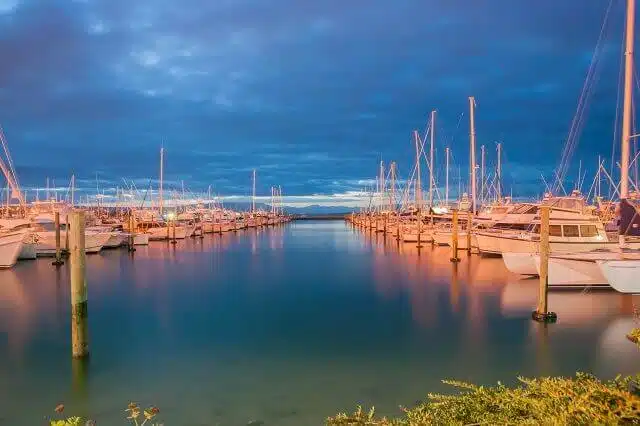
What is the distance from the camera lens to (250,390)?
43.9ft

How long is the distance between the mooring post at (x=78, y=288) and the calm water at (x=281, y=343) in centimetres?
63

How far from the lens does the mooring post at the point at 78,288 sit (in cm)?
1472

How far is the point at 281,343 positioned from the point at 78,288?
21.5ft

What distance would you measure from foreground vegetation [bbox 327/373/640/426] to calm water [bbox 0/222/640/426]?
4913 mm

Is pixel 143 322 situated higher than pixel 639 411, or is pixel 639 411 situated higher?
pixel 639 411

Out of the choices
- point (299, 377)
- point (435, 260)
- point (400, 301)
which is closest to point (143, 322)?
point (299, 377)

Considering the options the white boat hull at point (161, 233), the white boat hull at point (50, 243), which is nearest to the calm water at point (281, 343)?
the white boat hull at point (50, 243)

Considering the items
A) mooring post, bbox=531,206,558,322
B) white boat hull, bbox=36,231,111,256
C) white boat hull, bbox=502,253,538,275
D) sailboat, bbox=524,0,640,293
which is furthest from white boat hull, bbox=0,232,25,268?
mooring post, bbox=531,206,558,322

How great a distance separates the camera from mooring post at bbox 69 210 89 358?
14.7m

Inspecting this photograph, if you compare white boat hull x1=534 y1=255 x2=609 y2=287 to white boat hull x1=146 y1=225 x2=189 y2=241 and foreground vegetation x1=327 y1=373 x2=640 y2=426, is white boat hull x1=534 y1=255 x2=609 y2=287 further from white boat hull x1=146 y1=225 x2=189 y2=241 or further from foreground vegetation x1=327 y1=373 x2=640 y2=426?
white boat hull x1=146 y1=225 x2=189 y2=241

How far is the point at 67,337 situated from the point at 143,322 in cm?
332

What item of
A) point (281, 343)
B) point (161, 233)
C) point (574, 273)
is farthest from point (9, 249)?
point (574, 273)

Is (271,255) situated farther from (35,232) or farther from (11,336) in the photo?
(11,336)

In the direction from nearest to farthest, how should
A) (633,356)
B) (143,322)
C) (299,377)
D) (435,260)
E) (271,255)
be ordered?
(299,377)
(633,356)
(143,322)
(435,260)
(271,255)
